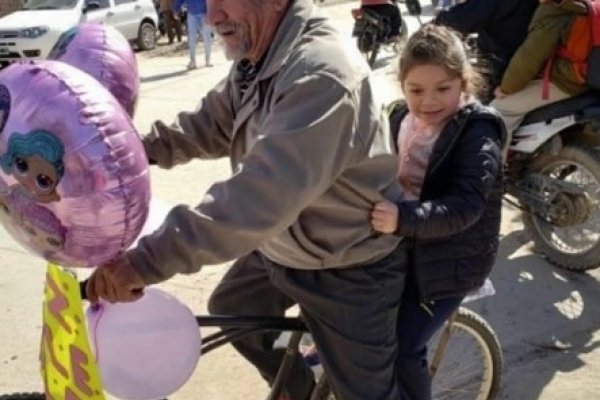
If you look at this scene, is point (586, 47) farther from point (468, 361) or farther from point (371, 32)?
point (371, 32)

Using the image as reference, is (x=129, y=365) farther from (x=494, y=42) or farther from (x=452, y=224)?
(x=494, y=42)

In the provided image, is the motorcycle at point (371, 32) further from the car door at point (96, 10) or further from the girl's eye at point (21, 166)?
the girl's eye at point (21, 166)

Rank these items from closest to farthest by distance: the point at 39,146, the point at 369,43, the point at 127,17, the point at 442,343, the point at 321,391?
the point at 39,146 → the point at 321,391 → the point at 442,343 → the point at 369,43 → the point at 127,17

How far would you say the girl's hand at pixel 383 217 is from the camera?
217 centimetres

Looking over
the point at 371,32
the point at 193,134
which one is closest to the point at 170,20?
the point at 371,32

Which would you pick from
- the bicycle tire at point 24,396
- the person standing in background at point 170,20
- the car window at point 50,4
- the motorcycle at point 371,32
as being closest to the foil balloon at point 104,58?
the bicycle tire at point 24,396

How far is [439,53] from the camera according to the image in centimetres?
255

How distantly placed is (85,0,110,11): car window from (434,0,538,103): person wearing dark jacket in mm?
10885

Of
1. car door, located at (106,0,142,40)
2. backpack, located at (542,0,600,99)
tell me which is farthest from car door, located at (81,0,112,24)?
backpack, located at (542,0,600,99)

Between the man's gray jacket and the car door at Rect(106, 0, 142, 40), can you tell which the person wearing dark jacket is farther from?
the car door at Rect(106, 0, 142, 40)

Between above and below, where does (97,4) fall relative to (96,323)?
below

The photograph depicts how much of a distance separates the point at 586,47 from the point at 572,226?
1.01 m

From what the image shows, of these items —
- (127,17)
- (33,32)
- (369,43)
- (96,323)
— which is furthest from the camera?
(127,17)

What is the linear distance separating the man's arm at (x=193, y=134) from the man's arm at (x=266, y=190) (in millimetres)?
604
